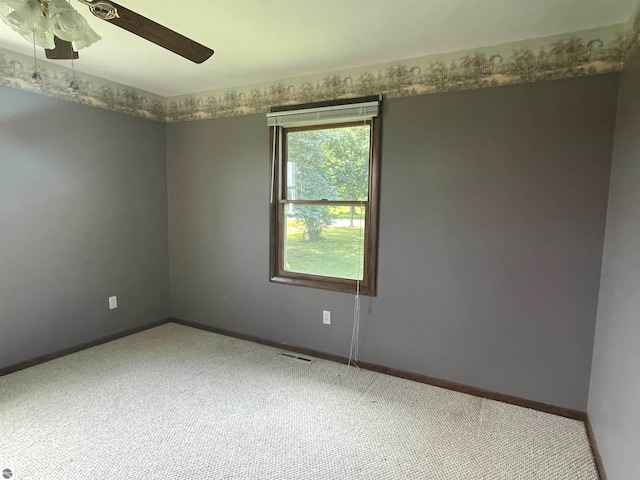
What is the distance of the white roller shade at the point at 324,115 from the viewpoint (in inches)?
106

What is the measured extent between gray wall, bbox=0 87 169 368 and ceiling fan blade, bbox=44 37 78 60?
1156 millimetres

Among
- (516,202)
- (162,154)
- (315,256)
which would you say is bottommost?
(315,256)

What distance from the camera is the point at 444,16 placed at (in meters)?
1.99

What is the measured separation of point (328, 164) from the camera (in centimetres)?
302

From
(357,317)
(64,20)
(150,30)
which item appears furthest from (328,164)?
(64,20)

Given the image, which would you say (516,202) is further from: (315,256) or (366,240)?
(315,256)

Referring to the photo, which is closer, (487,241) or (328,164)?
(487,241)

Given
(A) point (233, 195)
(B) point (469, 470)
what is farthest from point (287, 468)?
(A) point (233, 195)

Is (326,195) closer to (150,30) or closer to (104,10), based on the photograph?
(150,30)

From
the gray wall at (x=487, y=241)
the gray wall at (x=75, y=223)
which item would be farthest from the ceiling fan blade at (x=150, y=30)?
the gray wall at (x=75, y=223)

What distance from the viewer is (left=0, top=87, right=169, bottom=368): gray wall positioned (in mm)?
2682

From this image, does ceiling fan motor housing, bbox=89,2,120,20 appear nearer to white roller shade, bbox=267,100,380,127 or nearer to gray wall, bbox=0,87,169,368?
white roller shade, bbox=267,100,380,127

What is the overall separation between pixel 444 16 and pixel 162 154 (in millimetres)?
2922

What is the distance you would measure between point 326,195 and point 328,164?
0.26m
